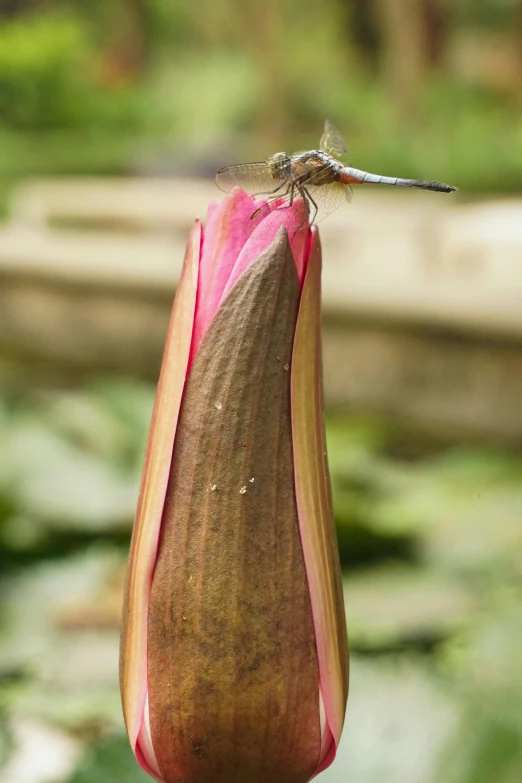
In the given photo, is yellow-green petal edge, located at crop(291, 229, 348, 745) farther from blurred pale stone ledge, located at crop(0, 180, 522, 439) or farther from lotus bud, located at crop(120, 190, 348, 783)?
blurred pale stone ledge, located at crop(0, 180, 522, 439)

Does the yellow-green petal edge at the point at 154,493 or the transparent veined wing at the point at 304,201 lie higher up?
the transparent veined wing at the point at 304,201

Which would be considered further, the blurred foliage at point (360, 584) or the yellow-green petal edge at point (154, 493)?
the blurred foliage at point (360, 584)

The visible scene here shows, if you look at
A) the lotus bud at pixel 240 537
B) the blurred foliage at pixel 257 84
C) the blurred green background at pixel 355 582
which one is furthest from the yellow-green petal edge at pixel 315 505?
the blurred foliage at pixel 257 84

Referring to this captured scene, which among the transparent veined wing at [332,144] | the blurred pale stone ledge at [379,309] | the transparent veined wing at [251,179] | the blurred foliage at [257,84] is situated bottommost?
the transparent veined wing at [251,179]

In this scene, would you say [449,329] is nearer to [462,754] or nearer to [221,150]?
[462,754]

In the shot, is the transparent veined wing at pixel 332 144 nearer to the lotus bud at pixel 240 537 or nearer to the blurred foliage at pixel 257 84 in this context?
the lotus bud at pixel 240 537

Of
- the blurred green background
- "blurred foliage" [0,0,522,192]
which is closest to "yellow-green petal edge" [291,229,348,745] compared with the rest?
the blurred green background

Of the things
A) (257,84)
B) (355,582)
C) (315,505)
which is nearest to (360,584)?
(355,582)
